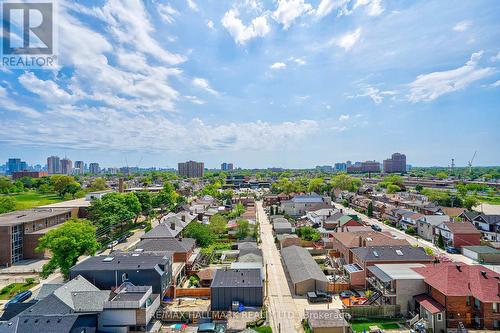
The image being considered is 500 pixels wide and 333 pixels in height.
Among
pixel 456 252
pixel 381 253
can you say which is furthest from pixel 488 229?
pixel 381 253

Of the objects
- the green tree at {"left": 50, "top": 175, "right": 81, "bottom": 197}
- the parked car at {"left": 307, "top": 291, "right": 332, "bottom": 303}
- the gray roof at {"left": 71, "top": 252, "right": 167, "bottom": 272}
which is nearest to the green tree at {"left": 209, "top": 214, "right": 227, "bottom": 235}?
the gray roof at {"left": 71, "top": 252, "right": 167, "bottom": 272}

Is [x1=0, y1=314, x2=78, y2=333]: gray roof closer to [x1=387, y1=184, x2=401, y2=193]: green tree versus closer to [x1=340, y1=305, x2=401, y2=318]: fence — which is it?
[x1=340, y1=305, x2=401, y2=318]: fence

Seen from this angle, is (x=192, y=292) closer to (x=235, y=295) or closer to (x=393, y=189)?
(x=235, y=295)

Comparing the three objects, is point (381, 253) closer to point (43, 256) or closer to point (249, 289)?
point (249, 289)

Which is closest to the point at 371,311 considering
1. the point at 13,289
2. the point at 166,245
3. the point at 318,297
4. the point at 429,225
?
the point at 318,297

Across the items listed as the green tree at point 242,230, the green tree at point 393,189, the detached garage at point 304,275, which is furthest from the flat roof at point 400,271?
the green tree at point 393,189
